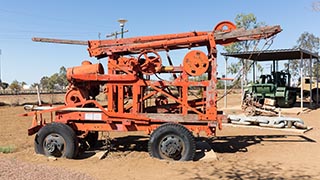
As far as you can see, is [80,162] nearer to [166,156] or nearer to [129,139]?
[166,156]

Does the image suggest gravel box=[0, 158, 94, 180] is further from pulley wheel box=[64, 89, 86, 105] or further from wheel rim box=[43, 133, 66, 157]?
pulley wheel box=[64, 89, 86, 105]


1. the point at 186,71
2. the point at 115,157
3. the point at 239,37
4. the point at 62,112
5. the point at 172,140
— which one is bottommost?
the point at 115,157

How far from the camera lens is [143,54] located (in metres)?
7.68

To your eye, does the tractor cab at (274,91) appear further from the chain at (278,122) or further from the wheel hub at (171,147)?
the wheel hub at (171,147)

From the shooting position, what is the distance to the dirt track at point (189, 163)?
6020mm

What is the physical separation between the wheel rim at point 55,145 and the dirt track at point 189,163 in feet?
0.73

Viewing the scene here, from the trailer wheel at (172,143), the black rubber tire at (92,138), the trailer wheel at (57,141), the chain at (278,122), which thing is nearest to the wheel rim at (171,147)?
the trailer wheel at (172,143)

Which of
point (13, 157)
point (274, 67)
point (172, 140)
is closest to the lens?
point (172, 140)

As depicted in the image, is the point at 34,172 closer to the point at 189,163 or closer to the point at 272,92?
the point at 189,163

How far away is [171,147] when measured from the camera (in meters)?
7.04

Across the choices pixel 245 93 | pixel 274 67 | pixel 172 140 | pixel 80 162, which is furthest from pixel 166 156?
pixel 274 67

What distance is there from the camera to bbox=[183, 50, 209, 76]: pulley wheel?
7.43m

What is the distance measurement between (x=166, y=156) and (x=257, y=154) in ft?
7.66

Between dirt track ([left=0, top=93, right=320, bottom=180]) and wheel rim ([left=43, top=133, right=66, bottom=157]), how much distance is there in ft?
0.73
